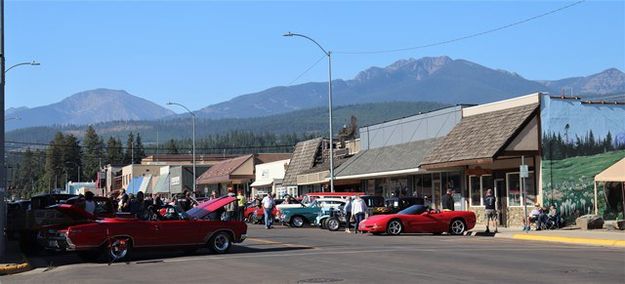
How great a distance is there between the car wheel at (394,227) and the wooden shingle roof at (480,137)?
17.9ft

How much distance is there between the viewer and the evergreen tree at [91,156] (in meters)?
172

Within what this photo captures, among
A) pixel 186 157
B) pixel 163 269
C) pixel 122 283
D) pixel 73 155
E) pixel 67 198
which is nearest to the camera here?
pixel 122 283

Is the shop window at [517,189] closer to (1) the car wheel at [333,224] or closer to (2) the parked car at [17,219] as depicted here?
(1) the car wheel at [333,224]

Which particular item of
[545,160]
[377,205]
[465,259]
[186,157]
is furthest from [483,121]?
[186,157]

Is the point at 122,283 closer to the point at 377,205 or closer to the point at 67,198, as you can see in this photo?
the point at 67,198

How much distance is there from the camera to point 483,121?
34.3 m

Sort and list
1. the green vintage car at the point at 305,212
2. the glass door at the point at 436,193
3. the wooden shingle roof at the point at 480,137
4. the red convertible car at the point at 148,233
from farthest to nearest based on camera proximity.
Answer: the glass door at the point at 436,193 < the green vintage car at the point at 305,212 < the wooden shingle roof at the point at 480,137 < the red convertible car at the point at 148,233

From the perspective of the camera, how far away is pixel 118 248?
→ 60.8ft

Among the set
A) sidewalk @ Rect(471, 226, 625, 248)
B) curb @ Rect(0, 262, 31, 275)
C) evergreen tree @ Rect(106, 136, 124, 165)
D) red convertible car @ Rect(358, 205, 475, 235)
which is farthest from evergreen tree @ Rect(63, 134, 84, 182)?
curb @ Rect(0, 262, 31, 275)

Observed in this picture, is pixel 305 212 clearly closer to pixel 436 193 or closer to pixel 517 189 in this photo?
pixel 436 193

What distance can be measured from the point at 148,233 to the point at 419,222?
12025 millimetres

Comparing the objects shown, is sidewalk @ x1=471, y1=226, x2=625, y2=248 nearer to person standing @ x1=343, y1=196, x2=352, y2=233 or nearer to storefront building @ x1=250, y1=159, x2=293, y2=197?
person standing @ x1=343, y1=196, x2=352, y2=233

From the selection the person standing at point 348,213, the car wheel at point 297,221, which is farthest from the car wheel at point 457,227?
the car wheel at point 297,221

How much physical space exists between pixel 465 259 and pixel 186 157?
425 feet
